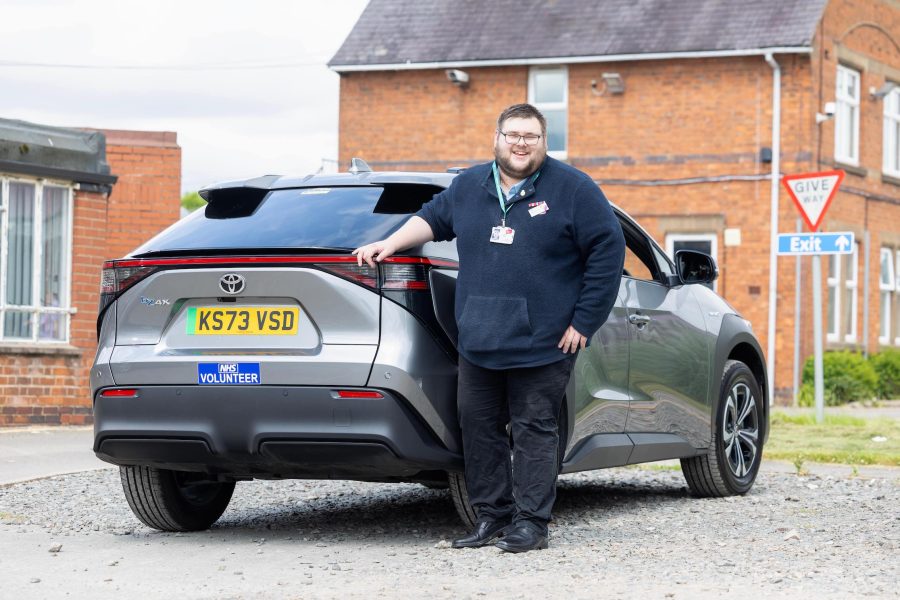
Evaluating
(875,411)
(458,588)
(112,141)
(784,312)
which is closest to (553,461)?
(458,588)

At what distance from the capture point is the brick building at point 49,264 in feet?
49.4

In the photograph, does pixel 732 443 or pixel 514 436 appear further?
pixel 732 443

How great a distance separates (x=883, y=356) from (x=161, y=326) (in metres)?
21.4

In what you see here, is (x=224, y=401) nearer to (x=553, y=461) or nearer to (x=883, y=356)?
(x=553, y=461)

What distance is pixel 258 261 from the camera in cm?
700

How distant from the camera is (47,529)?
809 centimetres

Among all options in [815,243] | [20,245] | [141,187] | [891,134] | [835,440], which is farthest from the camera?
[891,134]

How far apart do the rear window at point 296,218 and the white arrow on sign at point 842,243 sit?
9.03 meters

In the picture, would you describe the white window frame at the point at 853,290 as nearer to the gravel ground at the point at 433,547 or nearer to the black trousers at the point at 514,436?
the gravel ground at the point at 433,547

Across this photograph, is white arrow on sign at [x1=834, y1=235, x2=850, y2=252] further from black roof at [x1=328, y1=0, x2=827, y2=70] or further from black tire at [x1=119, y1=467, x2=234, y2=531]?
black roof at [x1=328, y1=0, x2=827, y2=70]

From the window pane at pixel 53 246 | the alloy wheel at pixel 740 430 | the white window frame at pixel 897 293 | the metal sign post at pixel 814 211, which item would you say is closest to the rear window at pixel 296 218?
the alloy wheel at pixel 740 430

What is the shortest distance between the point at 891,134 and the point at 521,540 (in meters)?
23.0

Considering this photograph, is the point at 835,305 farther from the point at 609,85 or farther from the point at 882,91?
the point at 609,85

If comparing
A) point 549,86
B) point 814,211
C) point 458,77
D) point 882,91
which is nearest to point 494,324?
point 814,211
